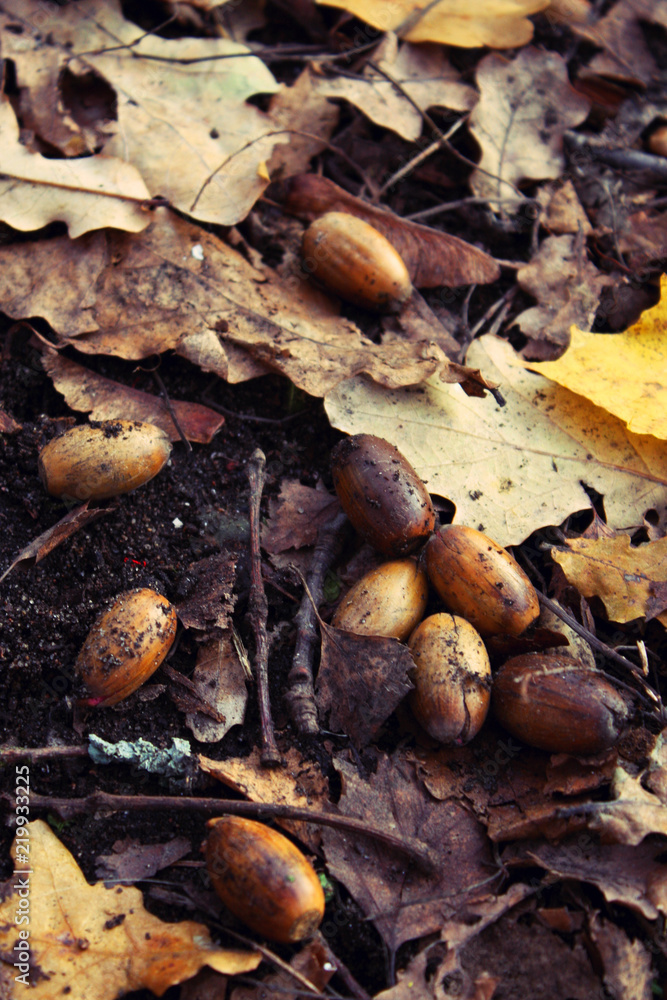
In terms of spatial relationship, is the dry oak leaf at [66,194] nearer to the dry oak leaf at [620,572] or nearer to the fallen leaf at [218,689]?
the fallen leaf at [218,689]

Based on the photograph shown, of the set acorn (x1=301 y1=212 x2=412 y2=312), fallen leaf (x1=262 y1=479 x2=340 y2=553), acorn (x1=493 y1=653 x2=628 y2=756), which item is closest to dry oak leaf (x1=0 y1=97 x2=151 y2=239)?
acorn (x1=301 y1=212 x2=412 y2=312)

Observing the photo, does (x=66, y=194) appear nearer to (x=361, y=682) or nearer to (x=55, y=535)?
(x=55, y=535)

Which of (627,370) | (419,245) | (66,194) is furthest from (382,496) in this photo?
(66,194)

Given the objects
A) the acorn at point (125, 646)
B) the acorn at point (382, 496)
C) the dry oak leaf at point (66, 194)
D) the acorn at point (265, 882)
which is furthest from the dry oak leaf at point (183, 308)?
the acorn at point (265, 882)

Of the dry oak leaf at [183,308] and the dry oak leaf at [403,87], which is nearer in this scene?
the dry oak leaf at [183,308]

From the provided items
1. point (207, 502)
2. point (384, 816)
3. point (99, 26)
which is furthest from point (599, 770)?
point (99, 26)

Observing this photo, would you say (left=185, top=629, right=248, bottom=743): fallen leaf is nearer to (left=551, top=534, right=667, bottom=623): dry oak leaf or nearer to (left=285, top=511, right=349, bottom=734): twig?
(left=285, top=511, right=349, bottom=734): twig

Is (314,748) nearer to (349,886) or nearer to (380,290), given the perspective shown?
(349,886)
